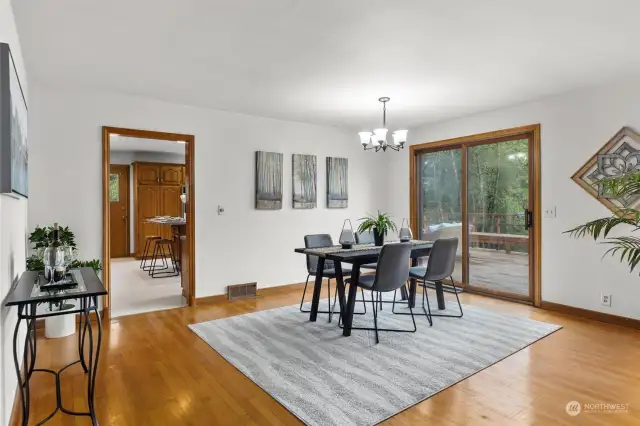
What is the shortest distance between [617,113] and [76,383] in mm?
5186

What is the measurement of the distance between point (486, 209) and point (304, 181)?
8.19ft

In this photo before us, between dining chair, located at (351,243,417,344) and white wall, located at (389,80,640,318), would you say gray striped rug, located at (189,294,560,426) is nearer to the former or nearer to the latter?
dining chair, located at (351,243,417,344)

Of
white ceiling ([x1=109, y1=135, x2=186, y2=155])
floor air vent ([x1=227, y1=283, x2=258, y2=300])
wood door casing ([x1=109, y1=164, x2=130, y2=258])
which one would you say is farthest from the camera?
wood door casing ([x1=109, y1=164, x2=130, y2=258])

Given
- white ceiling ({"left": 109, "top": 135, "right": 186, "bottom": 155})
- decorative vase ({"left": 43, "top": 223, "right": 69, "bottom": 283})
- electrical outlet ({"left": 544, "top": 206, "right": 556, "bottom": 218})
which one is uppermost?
white ceiling ({"left": 109, "top": 135, "right": 186, "bottom": 155})

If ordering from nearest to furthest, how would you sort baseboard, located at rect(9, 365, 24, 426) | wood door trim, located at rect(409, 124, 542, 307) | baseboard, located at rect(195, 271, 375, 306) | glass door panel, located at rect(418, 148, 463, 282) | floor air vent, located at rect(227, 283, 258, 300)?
baseboard, located at rect(9, 365, 24, 426)
wood door trim, located at rect(409, 124, 542, 307)
baseboard, located at rect(195, 271, 375, 306)
floor air vent, located at rect(227, 283, 258, 300)
glass door panel, located at rect(418, 148, 463, 282)

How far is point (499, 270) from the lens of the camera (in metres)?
4.98

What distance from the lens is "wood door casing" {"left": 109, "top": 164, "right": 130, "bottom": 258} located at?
8812 mm

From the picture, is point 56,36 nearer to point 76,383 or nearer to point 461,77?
point 76,383

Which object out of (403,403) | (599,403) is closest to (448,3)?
(403,403)

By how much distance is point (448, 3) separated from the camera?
2.28 m

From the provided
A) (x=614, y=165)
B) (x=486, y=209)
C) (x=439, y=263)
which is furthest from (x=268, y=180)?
(x=614, y=165)

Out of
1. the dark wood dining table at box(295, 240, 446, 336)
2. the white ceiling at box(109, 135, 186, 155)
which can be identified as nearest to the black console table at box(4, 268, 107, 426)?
the dark wood dining table at box(295, 240, 446, 336)

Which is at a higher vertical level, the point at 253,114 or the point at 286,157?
the point at 253,114

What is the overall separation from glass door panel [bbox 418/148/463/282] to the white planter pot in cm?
463
